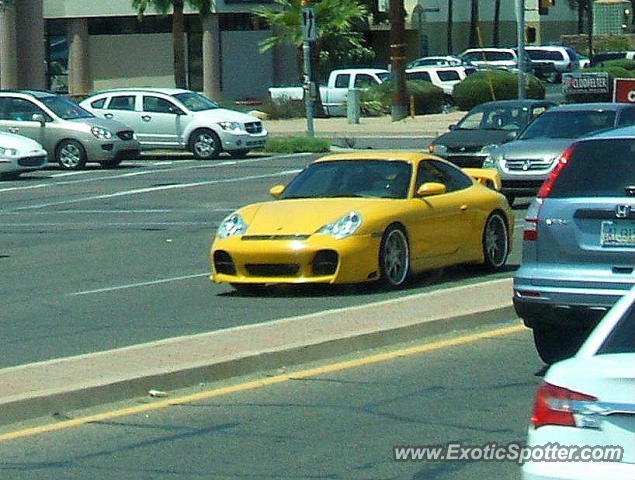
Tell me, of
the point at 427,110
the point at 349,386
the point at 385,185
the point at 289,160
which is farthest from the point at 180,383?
the point at 427,110

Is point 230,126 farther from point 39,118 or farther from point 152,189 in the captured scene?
point 152,189

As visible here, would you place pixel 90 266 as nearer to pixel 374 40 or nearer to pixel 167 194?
pixel 167 194

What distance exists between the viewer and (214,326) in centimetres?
1267

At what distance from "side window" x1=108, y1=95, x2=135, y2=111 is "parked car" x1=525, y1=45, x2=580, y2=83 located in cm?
3869

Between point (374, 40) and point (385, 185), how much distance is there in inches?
2603

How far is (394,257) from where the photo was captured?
48.2 ft

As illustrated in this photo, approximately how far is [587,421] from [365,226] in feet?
29.7

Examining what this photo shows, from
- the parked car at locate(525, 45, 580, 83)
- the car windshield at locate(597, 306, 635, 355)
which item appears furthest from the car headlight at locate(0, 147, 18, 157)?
the parked car at locate(525, 45, 580, 83)

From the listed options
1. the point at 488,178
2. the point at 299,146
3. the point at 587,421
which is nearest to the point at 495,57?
the point at 299,146

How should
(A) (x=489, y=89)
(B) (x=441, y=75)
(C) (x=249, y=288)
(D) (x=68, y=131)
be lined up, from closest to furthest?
(C) (x=249, y=288), (D) (x=68, y=131), (A) (x=489, y=89), (B) (x=441, y=75)

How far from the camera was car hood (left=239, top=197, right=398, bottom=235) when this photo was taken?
14.4 metres

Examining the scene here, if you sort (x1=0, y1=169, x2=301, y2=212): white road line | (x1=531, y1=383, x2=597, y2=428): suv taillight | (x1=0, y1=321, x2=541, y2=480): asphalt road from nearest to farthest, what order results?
1. (x1=531, y1=383, x2=597, y2=428): suv taillight
2. (x1=0, y1=321, x2=541, y2=480): asphalt road
3. (x1=0, y1=169, x2=301, y2=212): white road line

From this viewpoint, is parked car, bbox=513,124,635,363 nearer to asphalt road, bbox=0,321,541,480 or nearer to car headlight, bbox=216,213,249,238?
asphalt road, bbox=0,321,541,480

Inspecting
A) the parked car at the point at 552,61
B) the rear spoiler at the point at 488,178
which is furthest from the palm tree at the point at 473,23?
the rear spoiler at the point at 488,178
